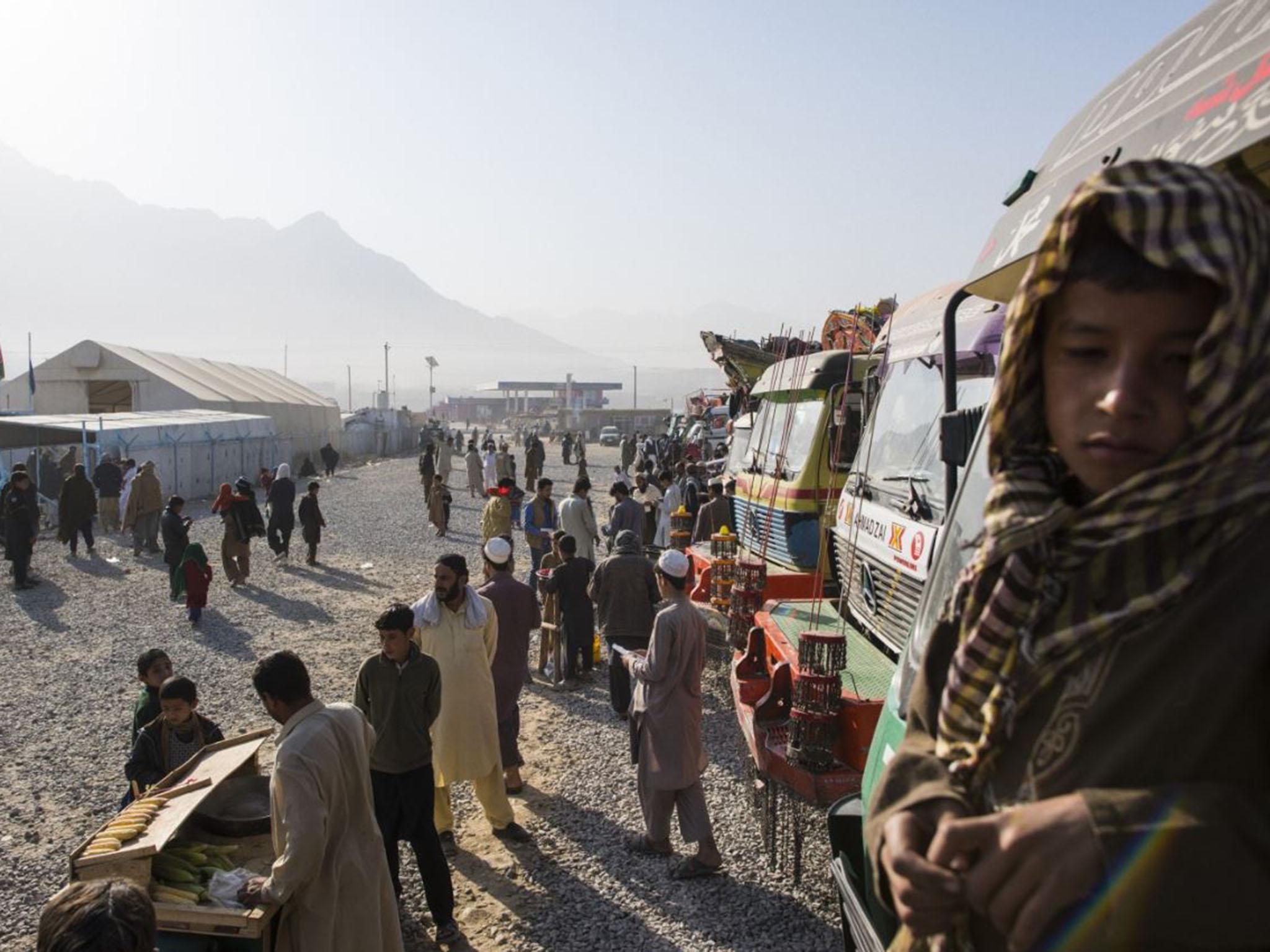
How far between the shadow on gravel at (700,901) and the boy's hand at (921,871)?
3789 millimetres

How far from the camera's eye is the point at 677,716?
5188 mm

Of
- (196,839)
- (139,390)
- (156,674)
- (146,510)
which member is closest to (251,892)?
(196,839)

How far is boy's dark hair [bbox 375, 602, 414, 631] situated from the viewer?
14.7 ft

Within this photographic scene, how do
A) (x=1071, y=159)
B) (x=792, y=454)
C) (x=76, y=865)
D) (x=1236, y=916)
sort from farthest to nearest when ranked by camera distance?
(x=792, y=454) < (x=76, y=865) < (x=1071, y=159) < (x=1236, y=916)

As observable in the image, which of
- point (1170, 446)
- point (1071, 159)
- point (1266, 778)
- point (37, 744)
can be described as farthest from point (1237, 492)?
point (37, 744)

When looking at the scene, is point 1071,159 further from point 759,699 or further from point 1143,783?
point 759,699

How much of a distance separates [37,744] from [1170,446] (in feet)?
29.2

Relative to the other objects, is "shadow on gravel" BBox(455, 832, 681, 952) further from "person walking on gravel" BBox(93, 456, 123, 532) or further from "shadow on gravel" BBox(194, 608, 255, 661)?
"person walking on gravel" BBox(93, 456, 123, 532)

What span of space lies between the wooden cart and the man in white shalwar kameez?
90mm

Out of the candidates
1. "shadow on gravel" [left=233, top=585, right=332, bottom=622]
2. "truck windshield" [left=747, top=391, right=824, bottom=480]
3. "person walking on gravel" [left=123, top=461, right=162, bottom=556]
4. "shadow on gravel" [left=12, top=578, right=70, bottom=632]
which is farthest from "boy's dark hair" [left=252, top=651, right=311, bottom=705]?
"person walking on gravel" [left=123, top=461, right=162, bottom=556]

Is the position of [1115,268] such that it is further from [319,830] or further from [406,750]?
[406,750]

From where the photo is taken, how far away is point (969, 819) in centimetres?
112

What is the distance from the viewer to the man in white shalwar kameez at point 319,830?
327 cm

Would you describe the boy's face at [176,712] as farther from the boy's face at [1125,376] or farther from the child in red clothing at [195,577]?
the child in red clothing at [195,577]
